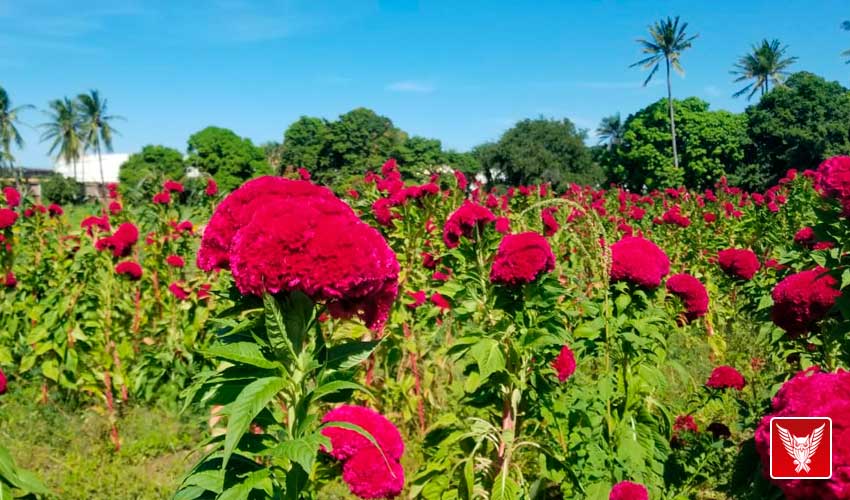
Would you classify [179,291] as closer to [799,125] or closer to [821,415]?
[821,415]

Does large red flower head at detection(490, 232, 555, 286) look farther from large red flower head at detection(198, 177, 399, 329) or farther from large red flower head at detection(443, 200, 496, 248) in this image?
large red flower head at detection(198, 177, 399, 329)

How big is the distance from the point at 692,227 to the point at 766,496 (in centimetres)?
773

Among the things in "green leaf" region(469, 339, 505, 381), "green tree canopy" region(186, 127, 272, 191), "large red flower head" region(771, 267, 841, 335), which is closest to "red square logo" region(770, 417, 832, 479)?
"large red flower head" region(771, 267, 841, 335)

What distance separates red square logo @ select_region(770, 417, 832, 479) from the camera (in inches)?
41.7

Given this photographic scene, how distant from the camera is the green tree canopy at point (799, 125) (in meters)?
36.1

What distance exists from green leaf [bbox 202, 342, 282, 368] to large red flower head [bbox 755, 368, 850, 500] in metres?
1.05

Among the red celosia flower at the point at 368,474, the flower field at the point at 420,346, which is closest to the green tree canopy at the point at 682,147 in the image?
the flower field at the point at 420,346

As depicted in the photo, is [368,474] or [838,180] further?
[838,180]

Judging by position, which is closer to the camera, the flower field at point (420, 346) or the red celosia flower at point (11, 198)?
the flower field at point (420, 346)

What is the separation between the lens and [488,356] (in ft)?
9.08

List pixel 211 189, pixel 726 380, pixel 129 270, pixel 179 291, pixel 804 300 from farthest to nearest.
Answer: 1. pixel 211 189
2. pixel 179 291
3. pixel 129 270
4. pixel 726 380
5. pixel 804 300

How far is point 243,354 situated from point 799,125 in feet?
141

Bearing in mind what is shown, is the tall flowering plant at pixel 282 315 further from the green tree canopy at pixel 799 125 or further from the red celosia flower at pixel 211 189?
the green tree canopy at pixel 799 125

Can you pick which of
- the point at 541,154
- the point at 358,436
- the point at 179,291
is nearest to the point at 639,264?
the point at 358,436
